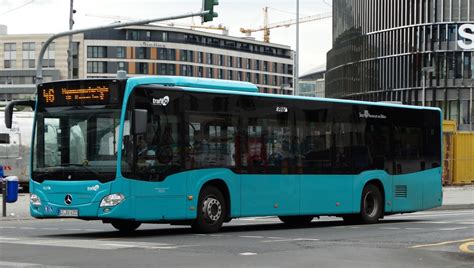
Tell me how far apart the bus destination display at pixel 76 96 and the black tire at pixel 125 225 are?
2619 millimetres

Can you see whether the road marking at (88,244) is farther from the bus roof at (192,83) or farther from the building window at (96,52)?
the building window at (96,52)

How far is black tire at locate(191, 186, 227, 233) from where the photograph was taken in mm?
17594

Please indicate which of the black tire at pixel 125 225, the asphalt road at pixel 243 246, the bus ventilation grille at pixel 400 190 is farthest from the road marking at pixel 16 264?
the bus ventilation grille at pixel 400 190

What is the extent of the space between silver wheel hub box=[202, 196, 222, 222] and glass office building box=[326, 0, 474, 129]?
65775mm

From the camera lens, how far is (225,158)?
59.0 ft

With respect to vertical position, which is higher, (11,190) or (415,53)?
(415,53)

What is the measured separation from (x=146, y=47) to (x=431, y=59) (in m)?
66.0

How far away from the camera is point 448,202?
33219 millimetres

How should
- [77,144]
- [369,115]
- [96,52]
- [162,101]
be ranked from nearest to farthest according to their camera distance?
[77,144]
[162,101]
[369,115]
[96,52]

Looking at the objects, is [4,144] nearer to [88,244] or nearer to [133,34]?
[88,244]

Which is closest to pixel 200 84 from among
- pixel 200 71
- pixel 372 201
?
pixel 372 201

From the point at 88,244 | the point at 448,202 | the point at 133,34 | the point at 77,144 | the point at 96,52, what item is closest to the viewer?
the point at 88,244

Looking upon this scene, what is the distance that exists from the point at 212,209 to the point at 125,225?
6.06 feet

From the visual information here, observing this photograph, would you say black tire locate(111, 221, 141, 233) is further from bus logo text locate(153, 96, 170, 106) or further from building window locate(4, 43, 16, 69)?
building window locate(4, 43, 16, 69)
